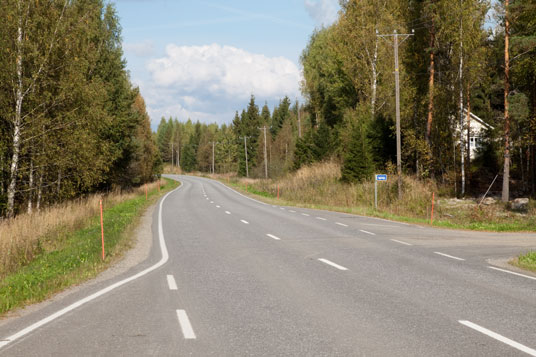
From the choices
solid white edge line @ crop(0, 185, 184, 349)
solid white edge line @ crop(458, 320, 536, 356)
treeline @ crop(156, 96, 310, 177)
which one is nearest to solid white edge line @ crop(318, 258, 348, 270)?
solid white edge line @ crop(0, 185, 184, 349)

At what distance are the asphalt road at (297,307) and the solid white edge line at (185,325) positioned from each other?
0.5 inches

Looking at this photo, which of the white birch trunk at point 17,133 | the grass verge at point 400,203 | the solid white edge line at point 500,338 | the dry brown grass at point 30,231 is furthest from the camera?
the grass verge at point 400,203

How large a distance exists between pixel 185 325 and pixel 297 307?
179 centimetres

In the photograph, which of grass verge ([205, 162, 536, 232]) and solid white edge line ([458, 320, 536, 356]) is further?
grass verge ([205, 162, 536, 232])

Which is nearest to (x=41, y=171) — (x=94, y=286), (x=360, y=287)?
(x=94, y=286)

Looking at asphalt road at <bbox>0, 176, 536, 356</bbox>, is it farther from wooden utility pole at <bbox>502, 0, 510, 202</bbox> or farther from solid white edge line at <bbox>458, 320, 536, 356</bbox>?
wooden utility pole at <bbox>502, 0, 510, 202</bbox>

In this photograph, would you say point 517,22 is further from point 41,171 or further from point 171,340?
point 171,340

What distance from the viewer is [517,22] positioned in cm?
2855

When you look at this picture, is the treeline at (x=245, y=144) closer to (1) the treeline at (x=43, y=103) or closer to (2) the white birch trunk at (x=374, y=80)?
(2) the white birch trunk at (x=374, y=80)

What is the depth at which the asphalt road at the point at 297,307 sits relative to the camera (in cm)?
540

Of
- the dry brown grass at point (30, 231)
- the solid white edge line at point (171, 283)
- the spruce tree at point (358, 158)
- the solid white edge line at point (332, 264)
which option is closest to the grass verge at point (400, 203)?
the spruce tree at point (358, 158)

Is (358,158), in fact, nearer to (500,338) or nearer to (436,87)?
(436,87)

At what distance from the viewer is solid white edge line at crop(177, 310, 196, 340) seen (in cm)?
577

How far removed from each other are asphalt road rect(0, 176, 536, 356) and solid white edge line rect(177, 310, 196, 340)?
13 mm
